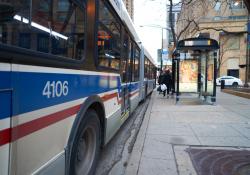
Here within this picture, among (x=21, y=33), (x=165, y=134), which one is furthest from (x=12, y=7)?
(x=165, y=134)

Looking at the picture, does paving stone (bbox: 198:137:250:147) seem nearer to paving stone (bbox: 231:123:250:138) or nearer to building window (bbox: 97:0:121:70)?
paving stone (bbox: 231:123:250:138)

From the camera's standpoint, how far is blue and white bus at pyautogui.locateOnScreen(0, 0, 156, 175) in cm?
217

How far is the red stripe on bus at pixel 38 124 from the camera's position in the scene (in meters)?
2.22

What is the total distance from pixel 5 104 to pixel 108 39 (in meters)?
3.45

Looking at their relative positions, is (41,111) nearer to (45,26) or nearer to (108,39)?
(45,26)

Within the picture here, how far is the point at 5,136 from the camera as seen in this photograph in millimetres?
2098

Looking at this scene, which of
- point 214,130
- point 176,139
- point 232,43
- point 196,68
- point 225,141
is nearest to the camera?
point 225,141

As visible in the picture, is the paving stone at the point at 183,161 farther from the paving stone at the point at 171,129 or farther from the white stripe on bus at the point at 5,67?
the white stripe on bus at the point at 5,67

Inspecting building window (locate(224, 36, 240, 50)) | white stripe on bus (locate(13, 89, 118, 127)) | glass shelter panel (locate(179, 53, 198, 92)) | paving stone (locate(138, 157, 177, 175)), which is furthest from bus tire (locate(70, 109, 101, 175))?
building window (locate(224, 36, 240, 50))

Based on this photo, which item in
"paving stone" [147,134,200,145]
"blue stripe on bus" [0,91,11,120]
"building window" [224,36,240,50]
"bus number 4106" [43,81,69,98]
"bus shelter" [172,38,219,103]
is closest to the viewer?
"blue stripe on bus" [0,91,11,120]

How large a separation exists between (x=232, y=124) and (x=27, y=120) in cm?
734

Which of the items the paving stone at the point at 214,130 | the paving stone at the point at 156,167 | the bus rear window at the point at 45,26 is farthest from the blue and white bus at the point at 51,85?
the paving stone at the point at 214,130

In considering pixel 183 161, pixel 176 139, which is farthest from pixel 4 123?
pixel 176 139

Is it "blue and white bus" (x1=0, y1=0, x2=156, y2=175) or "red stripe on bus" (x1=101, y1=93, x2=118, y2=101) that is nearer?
"blue and white bus" (x1=0, y1=0, x2=156, y2=175)
